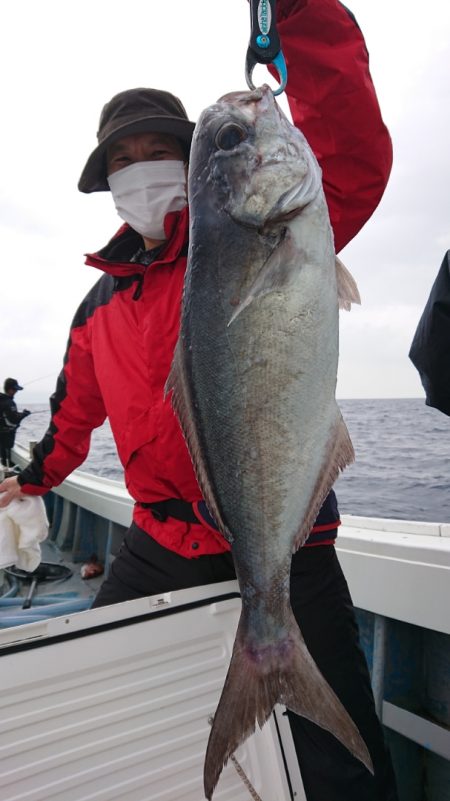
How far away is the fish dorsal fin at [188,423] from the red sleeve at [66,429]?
4.34ft

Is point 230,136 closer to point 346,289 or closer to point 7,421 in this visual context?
point 346,289

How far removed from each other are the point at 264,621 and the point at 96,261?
173 cm

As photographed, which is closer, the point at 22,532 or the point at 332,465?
the point at 332,465

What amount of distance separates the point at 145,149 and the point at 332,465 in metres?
1.75

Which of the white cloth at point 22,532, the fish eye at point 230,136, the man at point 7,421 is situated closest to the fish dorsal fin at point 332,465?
the fish eye at point 230,136

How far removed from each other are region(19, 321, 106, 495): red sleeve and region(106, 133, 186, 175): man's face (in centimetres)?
95

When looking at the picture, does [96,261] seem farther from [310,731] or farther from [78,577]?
[78,577]

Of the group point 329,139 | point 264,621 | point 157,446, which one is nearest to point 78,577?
point 157,446

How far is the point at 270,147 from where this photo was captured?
1.53 m

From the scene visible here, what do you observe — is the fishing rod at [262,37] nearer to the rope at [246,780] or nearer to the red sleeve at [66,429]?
the red sleeve at [66,429]

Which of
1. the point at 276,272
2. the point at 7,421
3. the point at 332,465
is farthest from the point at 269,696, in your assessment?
the point at 7,421

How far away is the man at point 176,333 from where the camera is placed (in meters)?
1.82

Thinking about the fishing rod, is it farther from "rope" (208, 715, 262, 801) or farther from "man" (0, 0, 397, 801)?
"rope" (208, 715, 262, 801)

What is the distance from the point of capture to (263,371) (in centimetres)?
149
